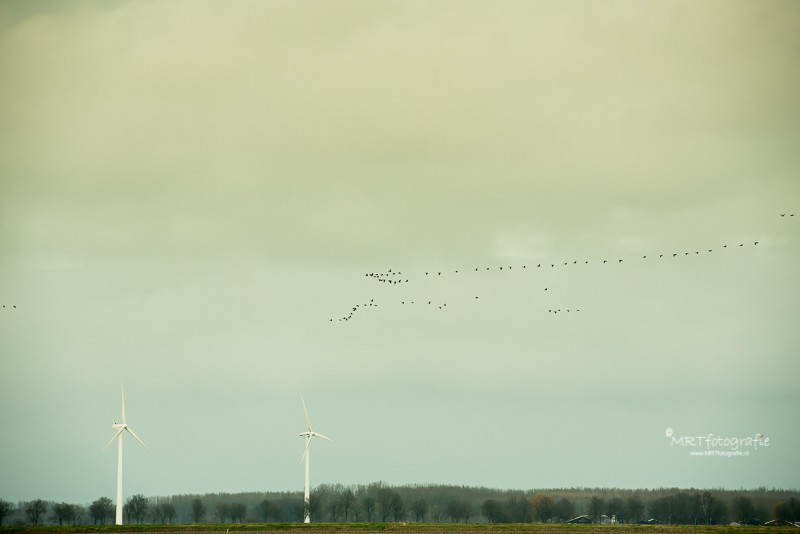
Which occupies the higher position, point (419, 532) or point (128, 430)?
point (128, 430)

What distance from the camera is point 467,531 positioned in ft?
415

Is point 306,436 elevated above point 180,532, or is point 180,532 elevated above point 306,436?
point 306,436

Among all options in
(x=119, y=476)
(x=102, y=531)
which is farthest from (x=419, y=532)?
(x=119, y=476)

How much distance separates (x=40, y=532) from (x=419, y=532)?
2082 inches

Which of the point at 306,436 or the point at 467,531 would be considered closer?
the point at 467,531

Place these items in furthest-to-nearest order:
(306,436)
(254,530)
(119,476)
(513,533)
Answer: (306,436), (119,476), (254,530), (513,533)

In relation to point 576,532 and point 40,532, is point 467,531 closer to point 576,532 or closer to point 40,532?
point 576,532

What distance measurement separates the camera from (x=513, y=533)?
119 meters

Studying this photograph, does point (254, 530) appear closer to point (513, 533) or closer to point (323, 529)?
point (323, 529)

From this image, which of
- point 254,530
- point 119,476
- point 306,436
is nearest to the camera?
point 254,530

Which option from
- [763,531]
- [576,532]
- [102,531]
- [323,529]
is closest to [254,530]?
[323,529]

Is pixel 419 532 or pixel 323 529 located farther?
pixel 323 529

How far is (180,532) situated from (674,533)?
64.6 m

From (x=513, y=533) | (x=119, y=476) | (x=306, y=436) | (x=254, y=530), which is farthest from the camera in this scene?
(x=306, y=436)
